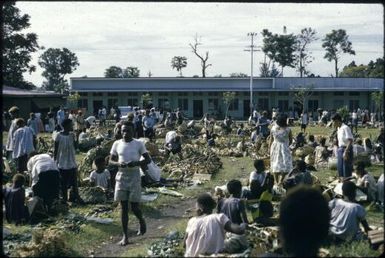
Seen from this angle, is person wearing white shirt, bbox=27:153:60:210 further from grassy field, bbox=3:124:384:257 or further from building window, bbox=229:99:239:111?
building window, bbox=229:99:239:111

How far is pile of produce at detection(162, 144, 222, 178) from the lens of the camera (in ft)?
47.0

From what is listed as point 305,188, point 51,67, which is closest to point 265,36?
point 51,67

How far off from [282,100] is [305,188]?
48735 mm

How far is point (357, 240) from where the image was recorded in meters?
6.95

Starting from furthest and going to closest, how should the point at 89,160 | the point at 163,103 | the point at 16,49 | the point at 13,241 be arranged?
the point at 163,103 → the point at 16,49 → the point at 89,160 → the point at 13,241

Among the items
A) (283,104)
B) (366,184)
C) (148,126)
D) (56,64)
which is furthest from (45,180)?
(56,64)

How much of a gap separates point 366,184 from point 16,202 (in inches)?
246

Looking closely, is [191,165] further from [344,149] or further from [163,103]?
[163,103]

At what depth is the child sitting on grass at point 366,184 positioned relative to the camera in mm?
9617

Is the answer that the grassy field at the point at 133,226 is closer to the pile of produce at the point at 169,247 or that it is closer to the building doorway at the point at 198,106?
the pile of produce at the point at 169,247

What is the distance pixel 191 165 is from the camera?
595 inches

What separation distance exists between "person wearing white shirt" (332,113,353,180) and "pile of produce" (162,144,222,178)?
4237 mm

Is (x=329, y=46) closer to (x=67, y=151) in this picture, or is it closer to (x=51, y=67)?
(x=51, y=67)

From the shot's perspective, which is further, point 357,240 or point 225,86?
point 225,86
